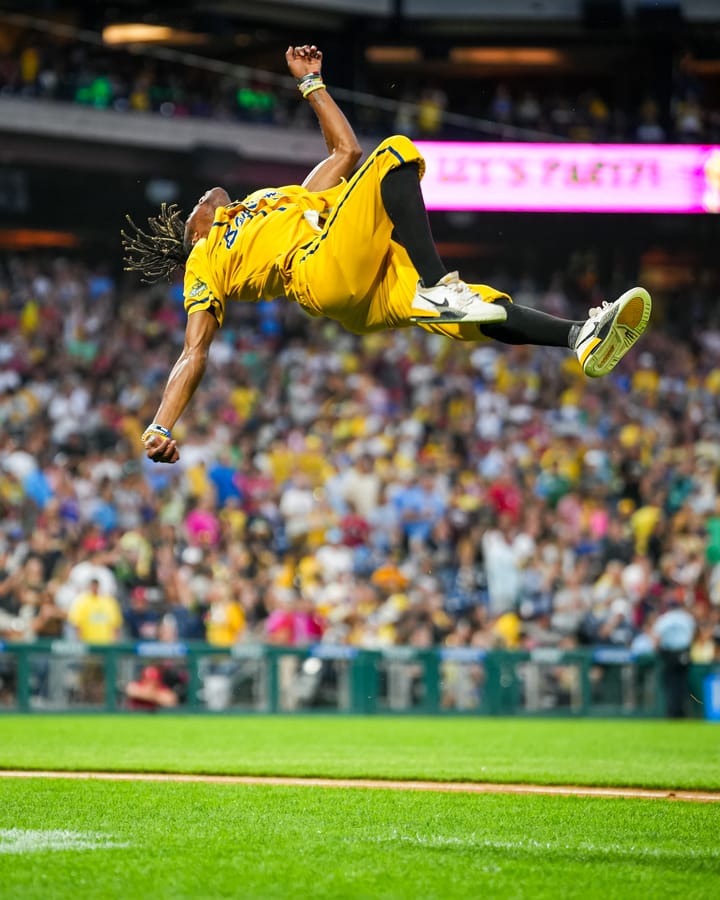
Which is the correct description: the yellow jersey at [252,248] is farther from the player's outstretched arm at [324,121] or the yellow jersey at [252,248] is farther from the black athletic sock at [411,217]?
the black athletic sock at [411,217]

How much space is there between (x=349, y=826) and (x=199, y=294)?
268 cm

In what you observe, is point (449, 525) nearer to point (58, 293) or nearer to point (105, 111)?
point (58, 293)

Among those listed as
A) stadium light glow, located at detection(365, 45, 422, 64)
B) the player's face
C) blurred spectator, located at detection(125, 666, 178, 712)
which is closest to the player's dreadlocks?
the player's face

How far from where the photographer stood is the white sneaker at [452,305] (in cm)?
654

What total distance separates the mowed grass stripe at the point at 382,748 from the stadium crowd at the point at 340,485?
149cm

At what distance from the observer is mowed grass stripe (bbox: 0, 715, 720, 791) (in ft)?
32.8

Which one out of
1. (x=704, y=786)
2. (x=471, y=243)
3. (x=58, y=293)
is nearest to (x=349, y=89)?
(x=471, y=243)

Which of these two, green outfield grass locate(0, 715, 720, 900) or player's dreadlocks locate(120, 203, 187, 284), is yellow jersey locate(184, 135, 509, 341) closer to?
player's dreadlocks locate(120, 203, 187, 284)

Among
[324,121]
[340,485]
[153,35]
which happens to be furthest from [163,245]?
[153,35]

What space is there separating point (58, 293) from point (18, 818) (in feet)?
53.6

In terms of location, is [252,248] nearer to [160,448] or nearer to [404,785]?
[160,448]

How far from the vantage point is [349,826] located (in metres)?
7.16

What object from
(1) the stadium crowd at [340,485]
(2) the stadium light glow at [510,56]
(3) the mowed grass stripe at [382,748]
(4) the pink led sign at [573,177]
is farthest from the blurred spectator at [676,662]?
(2) the stadium light glow at [510,56]

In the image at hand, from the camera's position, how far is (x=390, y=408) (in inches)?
860
